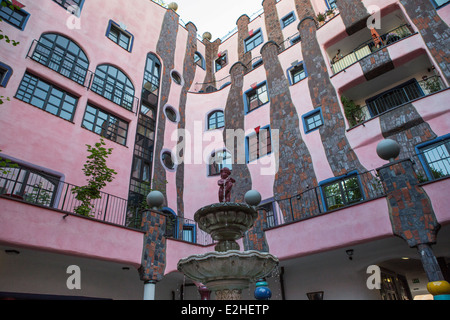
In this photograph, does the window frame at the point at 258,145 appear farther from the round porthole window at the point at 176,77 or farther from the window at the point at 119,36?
the window at the point at 119,36

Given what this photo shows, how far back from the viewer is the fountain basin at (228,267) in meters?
5.14

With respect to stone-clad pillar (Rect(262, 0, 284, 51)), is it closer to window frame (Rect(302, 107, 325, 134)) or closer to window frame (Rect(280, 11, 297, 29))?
window frame (Rect(280, 11, 297, 29))

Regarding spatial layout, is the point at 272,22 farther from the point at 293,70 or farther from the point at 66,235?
the point at 66,235

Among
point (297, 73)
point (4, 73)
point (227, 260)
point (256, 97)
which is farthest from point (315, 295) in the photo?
point (4, 73)

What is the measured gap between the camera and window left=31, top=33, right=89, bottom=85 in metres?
12.3

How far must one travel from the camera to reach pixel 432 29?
1124 centimetres

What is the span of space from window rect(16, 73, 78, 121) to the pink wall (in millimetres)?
5550

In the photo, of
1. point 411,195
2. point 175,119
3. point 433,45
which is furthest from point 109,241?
point 433,45

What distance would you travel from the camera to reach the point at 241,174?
48.1 feet

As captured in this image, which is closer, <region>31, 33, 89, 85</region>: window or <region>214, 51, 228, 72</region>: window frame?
<region>31, 33, 89, 85</region>: window

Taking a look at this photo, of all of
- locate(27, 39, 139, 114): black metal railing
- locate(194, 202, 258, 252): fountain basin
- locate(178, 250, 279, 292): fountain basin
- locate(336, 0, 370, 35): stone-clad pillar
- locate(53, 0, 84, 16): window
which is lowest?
locate(178, 250, 279, 292): fountain basin

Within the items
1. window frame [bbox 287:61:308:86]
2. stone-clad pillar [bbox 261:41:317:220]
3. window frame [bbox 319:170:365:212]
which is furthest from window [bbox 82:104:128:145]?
window frame [bbox 319:170:365:212]

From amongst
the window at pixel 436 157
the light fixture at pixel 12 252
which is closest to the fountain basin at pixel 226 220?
the light fixture at pixel 12 252

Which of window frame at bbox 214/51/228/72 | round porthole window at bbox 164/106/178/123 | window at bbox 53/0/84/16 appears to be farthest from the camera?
window frame at bbox 214/51/228/72
